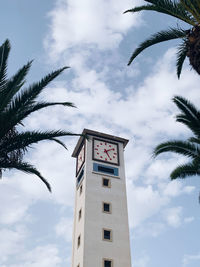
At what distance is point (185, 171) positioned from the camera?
18.4 m

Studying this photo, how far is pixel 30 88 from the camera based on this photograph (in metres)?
13.1

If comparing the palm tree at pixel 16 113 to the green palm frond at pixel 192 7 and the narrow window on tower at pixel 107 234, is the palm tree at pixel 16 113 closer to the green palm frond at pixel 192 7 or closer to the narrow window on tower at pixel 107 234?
the green palm frond at pixel 192 7

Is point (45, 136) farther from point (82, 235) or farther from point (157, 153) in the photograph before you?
point (82, 235)

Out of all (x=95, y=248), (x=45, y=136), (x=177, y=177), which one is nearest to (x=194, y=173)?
(x=177, y=177)

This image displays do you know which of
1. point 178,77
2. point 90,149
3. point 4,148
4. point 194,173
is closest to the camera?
point 4,148

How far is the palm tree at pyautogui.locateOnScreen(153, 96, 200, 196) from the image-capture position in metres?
17.2

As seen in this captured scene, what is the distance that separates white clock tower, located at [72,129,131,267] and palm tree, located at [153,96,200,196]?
69.7 feet

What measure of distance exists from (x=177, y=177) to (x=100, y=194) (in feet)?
80.2

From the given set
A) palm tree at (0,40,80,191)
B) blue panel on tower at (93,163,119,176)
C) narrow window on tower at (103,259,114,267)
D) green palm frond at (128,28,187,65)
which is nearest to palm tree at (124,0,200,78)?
green palm frond at (128,28,187,65)

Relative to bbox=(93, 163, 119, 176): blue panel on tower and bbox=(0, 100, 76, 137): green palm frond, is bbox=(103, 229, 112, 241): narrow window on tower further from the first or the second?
bbox=(0, 100, 76, 137): green palm frond

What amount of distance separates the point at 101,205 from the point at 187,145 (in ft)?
82.5

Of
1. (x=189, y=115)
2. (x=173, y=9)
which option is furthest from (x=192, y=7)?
(x=189, y=115)

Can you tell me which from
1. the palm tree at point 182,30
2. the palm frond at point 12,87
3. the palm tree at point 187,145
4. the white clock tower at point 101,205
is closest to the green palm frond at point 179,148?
the palm tree at point 187,145

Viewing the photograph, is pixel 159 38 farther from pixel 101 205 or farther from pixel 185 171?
pixel 101 205
